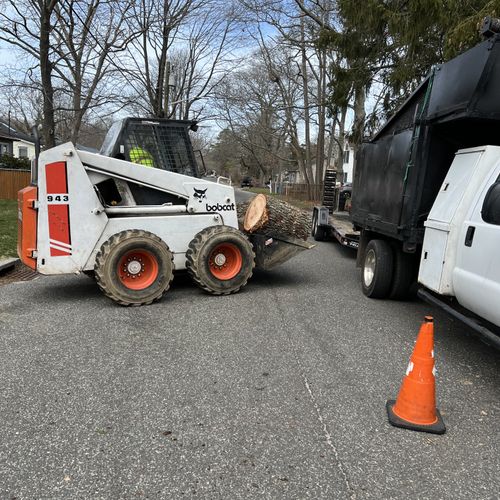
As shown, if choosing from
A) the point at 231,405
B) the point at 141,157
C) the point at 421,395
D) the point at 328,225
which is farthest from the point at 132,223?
the point at 328,225

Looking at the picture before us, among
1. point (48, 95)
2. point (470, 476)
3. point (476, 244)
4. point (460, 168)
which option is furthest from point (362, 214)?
point (48, 95)

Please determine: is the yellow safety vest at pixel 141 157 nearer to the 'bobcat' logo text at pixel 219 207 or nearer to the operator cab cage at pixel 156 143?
the operator cab cage at pixel 156 143

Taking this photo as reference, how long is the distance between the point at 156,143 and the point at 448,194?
4448 millimetres

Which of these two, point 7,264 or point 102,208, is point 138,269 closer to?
point 102,208

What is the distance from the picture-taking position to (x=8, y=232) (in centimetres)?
1162

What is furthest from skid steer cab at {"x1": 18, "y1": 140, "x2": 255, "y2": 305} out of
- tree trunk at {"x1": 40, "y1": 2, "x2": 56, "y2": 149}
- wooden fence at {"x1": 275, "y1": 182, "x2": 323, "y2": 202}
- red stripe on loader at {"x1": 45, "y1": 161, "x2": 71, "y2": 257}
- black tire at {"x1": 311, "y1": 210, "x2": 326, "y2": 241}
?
wooden fence at {"x1": 275, "y1": 182, "x2": 323, "y2": 202}

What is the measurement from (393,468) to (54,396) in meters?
2.53

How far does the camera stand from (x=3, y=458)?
3.02 meters

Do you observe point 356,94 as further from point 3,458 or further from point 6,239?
point 3,458

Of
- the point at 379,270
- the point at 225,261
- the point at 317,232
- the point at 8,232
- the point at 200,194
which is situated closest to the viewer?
the point at 379,270

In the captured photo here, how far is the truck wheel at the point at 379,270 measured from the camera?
7004 mm

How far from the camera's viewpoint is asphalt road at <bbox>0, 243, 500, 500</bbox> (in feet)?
9.46

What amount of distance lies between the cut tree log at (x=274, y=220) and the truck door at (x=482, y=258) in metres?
3.49

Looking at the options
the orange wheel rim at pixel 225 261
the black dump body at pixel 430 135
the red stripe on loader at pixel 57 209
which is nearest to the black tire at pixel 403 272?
the black dump body at pixel 430 135
